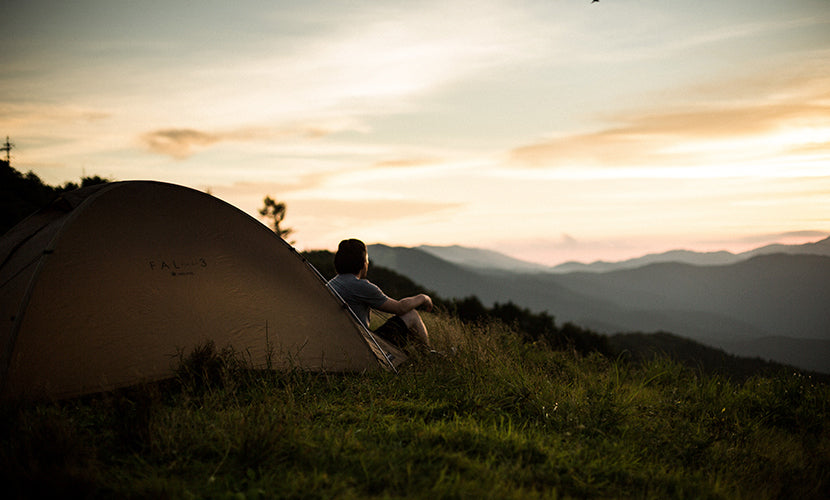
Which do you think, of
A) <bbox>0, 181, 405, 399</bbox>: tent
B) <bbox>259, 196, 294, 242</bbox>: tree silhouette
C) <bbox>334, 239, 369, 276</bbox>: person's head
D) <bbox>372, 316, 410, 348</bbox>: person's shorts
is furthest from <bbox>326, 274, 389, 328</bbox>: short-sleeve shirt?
<bbox>259, 196, 294, 242</bbox>: tree silhouette

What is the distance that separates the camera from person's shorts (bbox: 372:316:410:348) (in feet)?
20.4

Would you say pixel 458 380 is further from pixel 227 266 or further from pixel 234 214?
pixel 234 214

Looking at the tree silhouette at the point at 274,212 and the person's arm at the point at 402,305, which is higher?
the tree silhouette at the point at 274,212

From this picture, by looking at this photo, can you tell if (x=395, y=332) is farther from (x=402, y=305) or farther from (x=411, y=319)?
(x=402, y=305)

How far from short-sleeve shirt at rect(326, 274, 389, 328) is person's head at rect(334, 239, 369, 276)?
13 cm

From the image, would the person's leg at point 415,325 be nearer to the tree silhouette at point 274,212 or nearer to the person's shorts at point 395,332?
the person's shorts at point 395,332

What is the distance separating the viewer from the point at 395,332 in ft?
20.6

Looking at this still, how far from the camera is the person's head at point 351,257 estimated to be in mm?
6211

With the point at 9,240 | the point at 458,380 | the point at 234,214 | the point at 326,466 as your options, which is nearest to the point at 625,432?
the point at 458,380

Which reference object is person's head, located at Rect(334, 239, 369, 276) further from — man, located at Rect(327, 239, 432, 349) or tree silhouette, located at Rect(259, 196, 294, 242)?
tree silhouette, located at Rect(259, 196, 294, 242)

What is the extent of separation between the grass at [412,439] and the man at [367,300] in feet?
2.96

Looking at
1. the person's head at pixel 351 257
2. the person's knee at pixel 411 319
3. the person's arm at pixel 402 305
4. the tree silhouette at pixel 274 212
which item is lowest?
the person's knee at pixel 411 319

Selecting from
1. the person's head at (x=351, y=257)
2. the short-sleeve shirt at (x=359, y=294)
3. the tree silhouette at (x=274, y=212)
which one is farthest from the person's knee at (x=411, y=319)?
the tree silhouette at (x=274, y=212)

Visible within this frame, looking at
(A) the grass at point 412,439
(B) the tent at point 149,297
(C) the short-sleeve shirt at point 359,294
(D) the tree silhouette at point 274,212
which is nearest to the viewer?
(A) the grass at point 412,439
